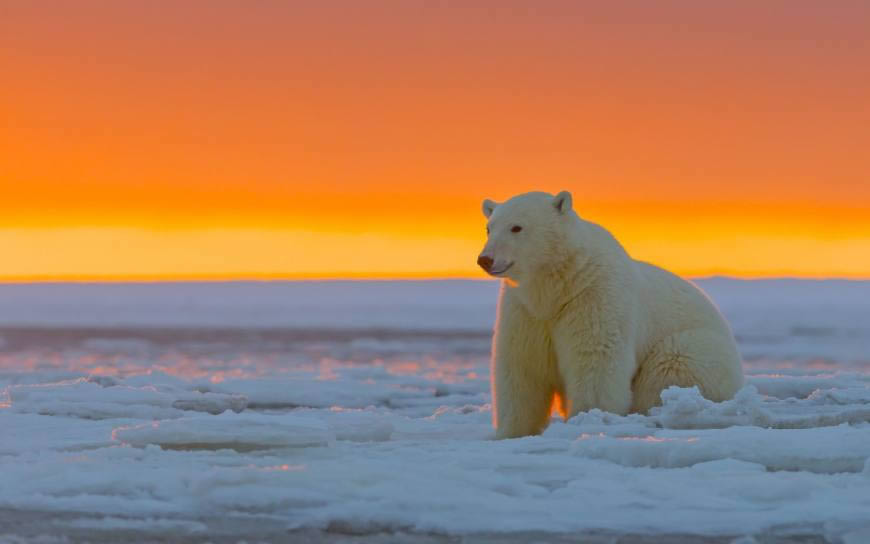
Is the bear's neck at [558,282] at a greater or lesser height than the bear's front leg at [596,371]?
greater

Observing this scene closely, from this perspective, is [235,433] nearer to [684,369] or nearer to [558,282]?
[558,282]

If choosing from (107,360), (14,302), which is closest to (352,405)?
(107,360)

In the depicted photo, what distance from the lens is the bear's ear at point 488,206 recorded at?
20.5 ft

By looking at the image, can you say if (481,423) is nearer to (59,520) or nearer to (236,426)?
(236,426)

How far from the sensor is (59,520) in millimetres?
3945

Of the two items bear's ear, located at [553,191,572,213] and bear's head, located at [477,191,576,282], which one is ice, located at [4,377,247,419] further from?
bear's ear, located at [553,191,572,213]

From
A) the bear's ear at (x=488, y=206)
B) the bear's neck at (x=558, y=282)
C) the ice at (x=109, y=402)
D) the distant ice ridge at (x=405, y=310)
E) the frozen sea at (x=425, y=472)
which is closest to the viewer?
the frozen sea at (x=425, y=472)

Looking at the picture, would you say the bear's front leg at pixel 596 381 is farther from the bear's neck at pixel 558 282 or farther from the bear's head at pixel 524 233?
the bear's head at pixel 524 233

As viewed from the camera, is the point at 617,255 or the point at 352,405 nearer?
the point at 617,255

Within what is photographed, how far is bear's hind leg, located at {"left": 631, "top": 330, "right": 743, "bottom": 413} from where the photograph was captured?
19.5 feet

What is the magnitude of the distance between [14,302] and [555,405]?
46.5 meters

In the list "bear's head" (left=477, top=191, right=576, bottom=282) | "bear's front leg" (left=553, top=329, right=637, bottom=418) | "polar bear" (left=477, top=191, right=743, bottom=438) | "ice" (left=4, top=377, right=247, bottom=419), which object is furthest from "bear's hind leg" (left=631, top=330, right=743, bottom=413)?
"ice" (left=4, top=377, right=247, bottom=419)

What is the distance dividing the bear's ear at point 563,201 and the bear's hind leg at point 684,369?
2.57 feet

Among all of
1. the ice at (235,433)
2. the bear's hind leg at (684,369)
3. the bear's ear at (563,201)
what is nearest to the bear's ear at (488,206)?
the bear's ear at (563,201)
